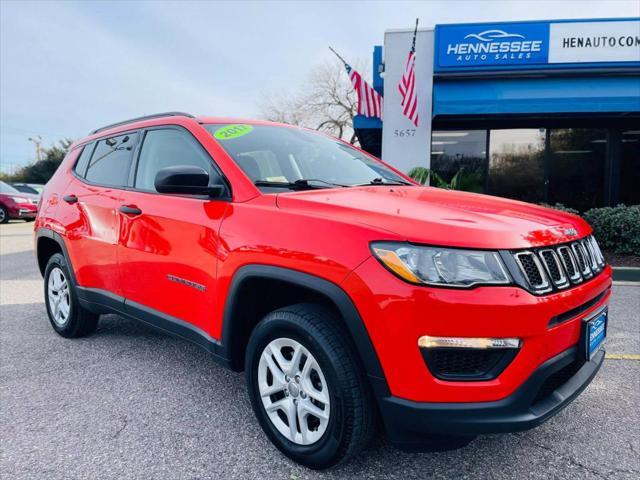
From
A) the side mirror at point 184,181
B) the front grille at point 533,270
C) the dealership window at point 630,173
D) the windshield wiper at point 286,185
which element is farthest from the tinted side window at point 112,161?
the dealership window at point 630,173

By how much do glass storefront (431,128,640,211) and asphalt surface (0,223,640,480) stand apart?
29.3ft

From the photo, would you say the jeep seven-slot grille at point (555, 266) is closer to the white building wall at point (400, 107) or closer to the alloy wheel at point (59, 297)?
the alloy wheel at point (59, 297)

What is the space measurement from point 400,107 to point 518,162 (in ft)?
11.2

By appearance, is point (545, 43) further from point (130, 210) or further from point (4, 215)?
point (4, 215)

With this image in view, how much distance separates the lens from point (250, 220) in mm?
2270

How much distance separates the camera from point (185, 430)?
2.48 meters

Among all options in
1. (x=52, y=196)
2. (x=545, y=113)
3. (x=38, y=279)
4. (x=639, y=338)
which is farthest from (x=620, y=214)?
(x=38, y=279)

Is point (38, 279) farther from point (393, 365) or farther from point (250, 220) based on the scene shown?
point (393, 365)

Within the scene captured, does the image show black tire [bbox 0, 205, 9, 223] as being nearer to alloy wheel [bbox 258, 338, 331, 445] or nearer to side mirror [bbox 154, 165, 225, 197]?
side mirror [bbox 154, 165, 225, 197]

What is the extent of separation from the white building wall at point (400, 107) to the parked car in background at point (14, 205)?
1335 cm

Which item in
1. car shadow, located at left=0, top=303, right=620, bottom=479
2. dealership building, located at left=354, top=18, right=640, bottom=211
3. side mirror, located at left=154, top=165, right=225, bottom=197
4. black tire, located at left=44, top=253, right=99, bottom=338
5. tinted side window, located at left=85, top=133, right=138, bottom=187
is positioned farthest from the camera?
dealership building, located at left=354, top=18, right=640, bottom=211

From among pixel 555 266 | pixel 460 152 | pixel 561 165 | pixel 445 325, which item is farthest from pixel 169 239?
pixel 561 165

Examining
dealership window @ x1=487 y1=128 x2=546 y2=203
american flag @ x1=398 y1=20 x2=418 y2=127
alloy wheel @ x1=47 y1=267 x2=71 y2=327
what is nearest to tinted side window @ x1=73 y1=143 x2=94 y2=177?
alloy wheel @ x1=47 y1=267 x2=71 y2=327

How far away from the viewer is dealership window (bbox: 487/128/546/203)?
11789 millimetres
